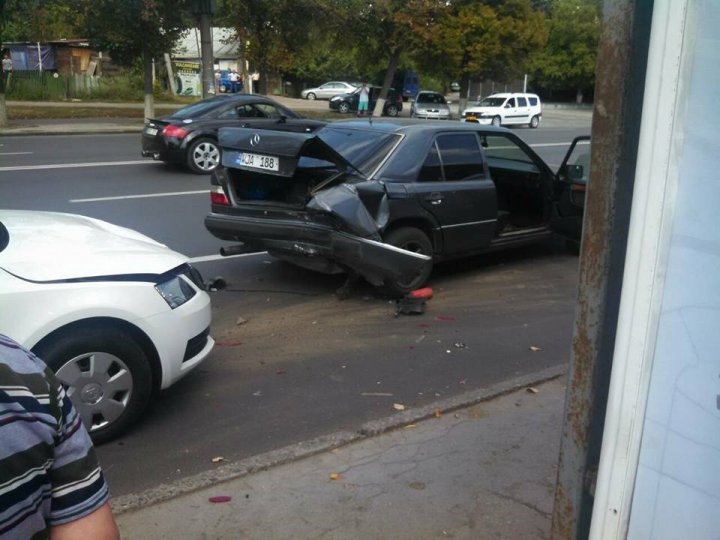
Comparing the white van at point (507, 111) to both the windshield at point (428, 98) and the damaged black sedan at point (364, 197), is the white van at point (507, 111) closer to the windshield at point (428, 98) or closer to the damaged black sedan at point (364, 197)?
the windshield at point (428, 98)

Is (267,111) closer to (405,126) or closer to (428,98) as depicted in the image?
(405,126)

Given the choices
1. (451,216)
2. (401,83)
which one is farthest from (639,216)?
(401,83)

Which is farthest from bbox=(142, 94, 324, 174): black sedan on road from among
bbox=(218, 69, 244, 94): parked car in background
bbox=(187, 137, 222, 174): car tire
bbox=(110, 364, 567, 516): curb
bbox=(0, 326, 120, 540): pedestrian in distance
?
bbox=(218, 69, 244, 94): parked car in background

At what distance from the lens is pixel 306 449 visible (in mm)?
4242

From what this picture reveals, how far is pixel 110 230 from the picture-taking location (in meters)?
4.94

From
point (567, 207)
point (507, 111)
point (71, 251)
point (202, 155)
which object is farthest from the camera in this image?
point (507, 111)

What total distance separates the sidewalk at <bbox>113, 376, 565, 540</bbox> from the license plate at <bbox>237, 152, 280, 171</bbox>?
3088 mm

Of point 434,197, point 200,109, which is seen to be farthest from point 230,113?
point 434,197

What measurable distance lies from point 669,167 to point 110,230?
12.8 feet

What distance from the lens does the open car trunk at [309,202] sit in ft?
21.6

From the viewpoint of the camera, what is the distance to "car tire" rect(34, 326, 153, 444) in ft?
13.2

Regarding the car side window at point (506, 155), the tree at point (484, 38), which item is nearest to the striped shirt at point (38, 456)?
the car side window at point (506, 155)

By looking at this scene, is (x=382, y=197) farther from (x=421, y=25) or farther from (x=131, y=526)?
(x=421, y=25)

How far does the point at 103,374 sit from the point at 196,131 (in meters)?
11.7
